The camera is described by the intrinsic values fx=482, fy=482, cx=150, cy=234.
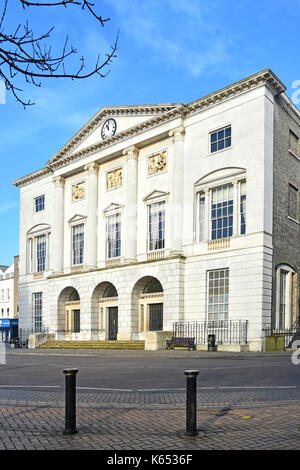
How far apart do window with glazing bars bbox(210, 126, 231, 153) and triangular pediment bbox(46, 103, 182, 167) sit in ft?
10.9

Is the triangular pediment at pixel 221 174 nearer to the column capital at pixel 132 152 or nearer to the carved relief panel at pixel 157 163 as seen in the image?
the carved relief panel at pixel 157 163

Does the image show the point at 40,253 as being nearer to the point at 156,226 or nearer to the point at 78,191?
the point at 78,191

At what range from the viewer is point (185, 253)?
3061cm

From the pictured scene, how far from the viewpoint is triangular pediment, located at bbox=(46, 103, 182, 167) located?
111 ft

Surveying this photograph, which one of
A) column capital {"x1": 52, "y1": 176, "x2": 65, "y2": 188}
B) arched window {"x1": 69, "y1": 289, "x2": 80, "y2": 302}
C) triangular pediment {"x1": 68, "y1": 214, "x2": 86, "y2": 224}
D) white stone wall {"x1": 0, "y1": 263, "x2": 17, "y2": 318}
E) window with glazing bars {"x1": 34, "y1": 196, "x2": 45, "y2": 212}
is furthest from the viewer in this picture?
white stone wall {"x1": 0, "y1": 263, "x2": 17, "y2": 318}

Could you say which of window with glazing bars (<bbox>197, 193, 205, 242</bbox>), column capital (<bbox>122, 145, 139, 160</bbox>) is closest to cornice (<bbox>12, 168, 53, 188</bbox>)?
column capital (<bbox>122, 145, 139, 160</bbox>)

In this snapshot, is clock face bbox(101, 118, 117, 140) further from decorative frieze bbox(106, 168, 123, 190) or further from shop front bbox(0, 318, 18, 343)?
shop front bbox(0, 318, 18, 343)

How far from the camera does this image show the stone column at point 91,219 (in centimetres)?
3747

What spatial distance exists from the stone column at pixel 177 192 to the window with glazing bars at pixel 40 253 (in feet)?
55.7

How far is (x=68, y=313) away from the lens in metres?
40.0

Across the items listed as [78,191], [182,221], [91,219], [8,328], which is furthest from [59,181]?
[8,328]

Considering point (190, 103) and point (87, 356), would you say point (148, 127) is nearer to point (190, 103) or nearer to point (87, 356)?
point (190, 103)

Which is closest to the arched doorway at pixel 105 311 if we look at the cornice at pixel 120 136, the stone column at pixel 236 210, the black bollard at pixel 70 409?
the cornice at pixel 120 136

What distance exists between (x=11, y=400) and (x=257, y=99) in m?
22.9
